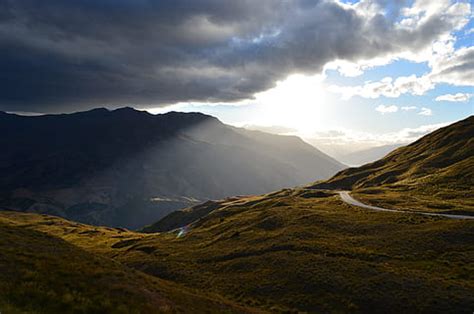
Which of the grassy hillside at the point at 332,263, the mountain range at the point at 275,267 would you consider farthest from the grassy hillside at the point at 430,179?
the grassy hillside at the point at 332,263

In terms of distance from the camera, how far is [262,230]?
7706 cm

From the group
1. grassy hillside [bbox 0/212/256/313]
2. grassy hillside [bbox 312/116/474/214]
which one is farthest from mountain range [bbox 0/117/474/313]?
grassy hillside [bbox 312/116/474/214]

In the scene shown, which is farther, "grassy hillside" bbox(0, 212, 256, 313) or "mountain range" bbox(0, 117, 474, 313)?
"mountain range" bbox(0, 117, 474, 313)

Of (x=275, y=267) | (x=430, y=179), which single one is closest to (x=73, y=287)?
(x=275, y=267)

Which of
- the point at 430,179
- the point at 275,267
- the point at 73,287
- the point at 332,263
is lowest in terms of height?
the point at 275,267

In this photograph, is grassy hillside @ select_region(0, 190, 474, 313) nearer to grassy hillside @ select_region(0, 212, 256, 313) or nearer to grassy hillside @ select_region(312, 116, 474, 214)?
grassy hillside @ select_region(0, 212, 256, 313)

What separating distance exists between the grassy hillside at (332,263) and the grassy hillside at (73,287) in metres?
10.9

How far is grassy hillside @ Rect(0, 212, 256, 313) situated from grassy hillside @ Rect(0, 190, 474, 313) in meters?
10.9

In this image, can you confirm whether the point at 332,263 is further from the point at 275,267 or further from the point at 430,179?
the point at 430,179

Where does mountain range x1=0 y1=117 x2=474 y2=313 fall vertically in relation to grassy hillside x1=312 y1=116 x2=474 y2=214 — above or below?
below

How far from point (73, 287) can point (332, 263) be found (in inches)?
1271

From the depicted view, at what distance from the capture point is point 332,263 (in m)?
47.7

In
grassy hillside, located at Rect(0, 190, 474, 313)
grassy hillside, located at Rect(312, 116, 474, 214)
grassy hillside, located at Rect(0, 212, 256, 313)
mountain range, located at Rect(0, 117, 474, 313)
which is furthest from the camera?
grassy hillside, located at Rect(312, 116, 474, 214)

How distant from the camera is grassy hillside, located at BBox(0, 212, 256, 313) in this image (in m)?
22.8
